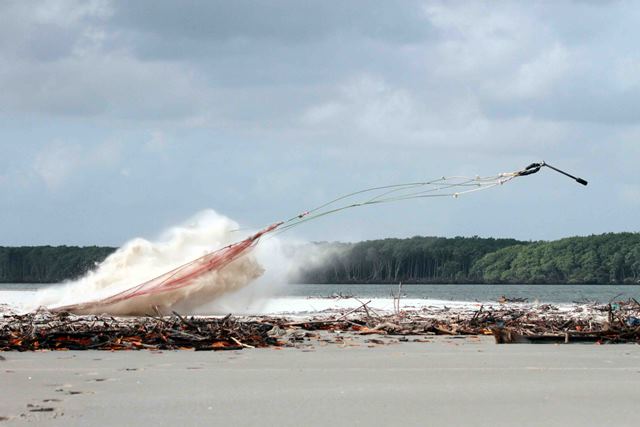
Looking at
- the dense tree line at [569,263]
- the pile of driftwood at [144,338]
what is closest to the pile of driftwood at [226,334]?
the pile of driftwood at [144,338]

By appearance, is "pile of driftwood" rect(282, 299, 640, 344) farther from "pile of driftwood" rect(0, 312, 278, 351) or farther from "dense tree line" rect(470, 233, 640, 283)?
"dense tree line" rect(470, 233, 640, 283)

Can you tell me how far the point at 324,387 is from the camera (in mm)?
9305

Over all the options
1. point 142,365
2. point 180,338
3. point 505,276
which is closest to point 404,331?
point 180,338

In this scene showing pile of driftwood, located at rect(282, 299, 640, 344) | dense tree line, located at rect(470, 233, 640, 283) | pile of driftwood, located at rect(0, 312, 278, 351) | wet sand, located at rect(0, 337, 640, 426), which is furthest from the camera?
dense tree line, located at rect(470, 233, 640, 283)

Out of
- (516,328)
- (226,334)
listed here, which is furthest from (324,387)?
(516,328)

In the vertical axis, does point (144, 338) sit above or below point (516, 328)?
below

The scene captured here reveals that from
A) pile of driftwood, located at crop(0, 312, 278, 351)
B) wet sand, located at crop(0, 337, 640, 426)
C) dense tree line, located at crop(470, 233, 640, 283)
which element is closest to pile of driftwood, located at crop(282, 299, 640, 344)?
wet sand, located at crop(0, 337, 640, 426)

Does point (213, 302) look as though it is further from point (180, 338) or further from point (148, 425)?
point (148, 425)

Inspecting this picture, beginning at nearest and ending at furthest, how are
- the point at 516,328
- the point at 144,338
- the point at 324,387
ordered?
the point at 324,387 < the point at 144,338 < the point at 516,328

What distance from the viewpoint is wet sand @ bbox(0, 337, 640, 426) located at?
7.59 meters

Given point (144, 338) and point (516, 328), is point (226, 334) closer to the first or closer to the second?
point (144, 338)

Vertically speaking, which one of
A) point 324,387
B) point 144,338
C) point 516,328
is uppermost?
point 516,328

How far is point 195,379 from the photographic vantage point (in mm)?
9969

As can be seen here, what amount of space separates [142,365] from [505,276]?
14981 centimetres
